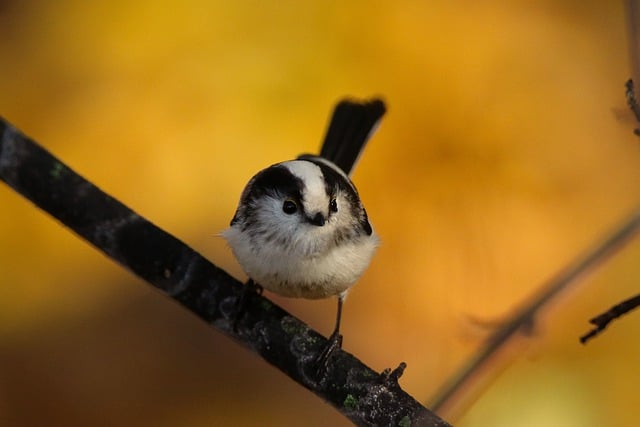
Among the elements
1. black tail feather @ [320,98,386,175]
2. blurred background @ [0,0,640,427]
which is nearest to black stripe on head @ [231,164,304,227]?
black tail feather @ [320,98,386,175]

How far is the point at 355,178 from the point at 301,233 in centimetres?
81

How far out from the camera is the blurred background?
5.61ft

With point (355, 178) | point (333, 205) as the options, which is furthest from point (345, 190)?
point (355, 178)

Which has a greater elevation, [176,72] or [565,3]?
[565,3]

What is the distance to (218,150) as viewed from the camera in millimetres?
1932

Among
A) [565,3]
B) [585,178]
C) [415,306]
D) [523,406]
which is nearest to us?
[523,406]

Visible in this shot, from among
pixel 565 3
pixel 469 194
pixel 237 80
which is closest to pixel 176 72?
pixel 237 80

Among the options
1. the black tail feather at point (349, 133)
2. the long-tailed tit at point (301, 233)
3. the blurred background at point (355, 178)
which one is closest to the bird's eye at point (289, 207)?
the long-tailed tit at point (301, 233)

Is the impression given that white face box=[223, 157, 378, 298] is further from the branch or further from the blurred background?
the blurred background

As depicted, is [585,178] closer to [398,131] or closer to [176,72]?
[398,131]

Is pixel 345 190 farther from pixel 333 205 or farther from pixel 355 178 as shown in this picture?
Result: pixel 355 178

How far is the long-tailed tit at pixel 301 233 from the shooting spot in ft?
3.46

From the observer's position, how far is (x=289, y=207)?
1.06 m

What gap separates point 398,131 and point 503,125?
254 millimetres
